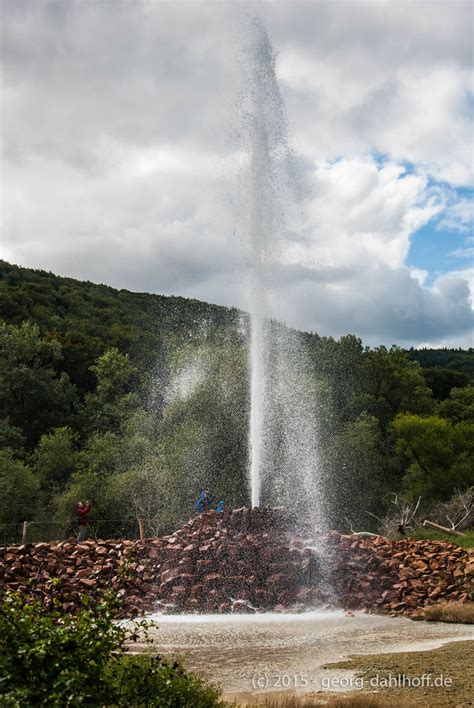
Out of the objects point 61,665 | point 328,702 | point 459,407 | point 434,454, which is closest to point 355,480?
point 434,454

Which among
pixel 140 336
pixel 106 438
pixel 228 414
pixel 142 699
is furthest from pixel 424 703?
pixel 140 336

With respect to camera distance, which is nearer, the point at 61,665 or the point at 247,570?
the point at 61,665

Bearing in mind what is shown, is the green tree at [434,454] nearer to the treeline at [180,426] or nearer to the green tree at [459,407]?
the treeline at [180,426]

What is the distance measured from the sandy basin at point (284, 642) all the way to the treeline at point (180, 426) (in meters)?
13.6

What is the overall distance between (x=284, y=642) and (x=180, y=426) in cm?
2120

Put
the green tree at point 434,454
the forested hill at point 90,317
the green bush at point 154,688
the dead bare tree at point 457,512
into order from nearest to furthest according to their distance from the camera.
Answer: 1. the green bush at point 154,688
2. the dead bare tree at point 457,512
3. the green tree at point 434,454
4. the forested hill at point 90,317

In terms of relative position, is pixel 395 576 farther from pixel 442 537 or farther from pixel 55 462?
pixel 55 462

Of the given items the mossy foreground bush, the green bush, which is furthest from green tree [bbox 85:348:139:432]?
the mossy foreground bush

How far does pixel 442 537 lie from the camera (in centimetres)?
2255

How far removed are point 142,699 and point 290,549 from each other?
1008 centimetres

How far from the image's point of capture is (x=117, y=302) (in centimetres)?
7038

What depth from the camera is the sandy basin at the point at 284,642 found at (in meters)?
7.64

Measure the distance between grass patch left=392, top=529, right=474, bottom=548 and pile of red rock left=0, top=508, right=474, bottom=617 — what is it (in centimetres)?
548

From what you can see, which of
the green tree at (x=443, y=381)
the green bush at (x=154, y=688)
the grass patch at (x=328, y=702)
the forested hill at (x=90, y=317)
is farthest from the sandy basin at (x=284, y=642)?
the green tree at (x=443, y=381)
